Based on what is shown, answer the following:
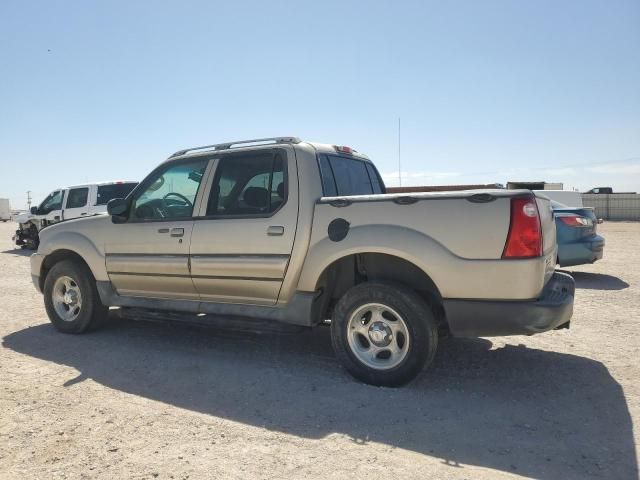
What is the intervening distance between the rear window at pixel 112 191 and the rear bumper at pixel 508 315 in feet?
40.7

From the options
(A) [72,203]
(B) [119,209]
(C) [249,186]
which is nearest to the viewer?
(C) [249,186]

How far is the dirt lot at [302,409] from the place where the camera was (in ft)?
9.28

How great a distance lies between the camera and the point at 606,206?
32.9 meters

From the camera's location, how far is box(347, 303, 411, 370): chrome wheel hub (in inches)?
155

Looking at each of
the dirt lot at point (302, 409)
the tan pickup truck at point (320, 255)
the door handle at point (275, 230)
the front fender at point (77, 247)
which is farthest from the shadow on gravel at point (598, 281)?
the front fender at point (77, 247)

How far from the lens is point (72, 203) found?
15094 mm

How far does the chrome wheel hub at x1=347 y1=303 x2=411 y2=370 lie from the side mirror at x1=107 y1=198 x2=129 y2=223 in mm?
2743

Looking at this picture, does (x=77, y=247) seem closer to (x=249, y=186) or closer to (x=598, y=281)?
(x=249, y=186)

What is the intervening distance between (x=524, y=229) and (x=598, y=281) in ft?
21.7

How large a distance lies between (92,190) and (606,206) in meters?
31.2

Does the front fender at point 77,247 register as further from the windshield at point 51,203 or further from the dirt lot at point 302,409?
the windshield at point 51,203

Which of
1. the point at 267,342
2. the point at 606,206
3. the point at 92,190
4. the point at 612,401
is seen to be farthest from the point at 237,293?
the point at 606,206

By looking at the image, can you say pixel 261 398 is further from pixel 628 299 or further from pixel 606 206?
pixel 606 206

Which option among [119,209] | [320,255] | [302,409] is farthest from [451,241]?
[119,209]
